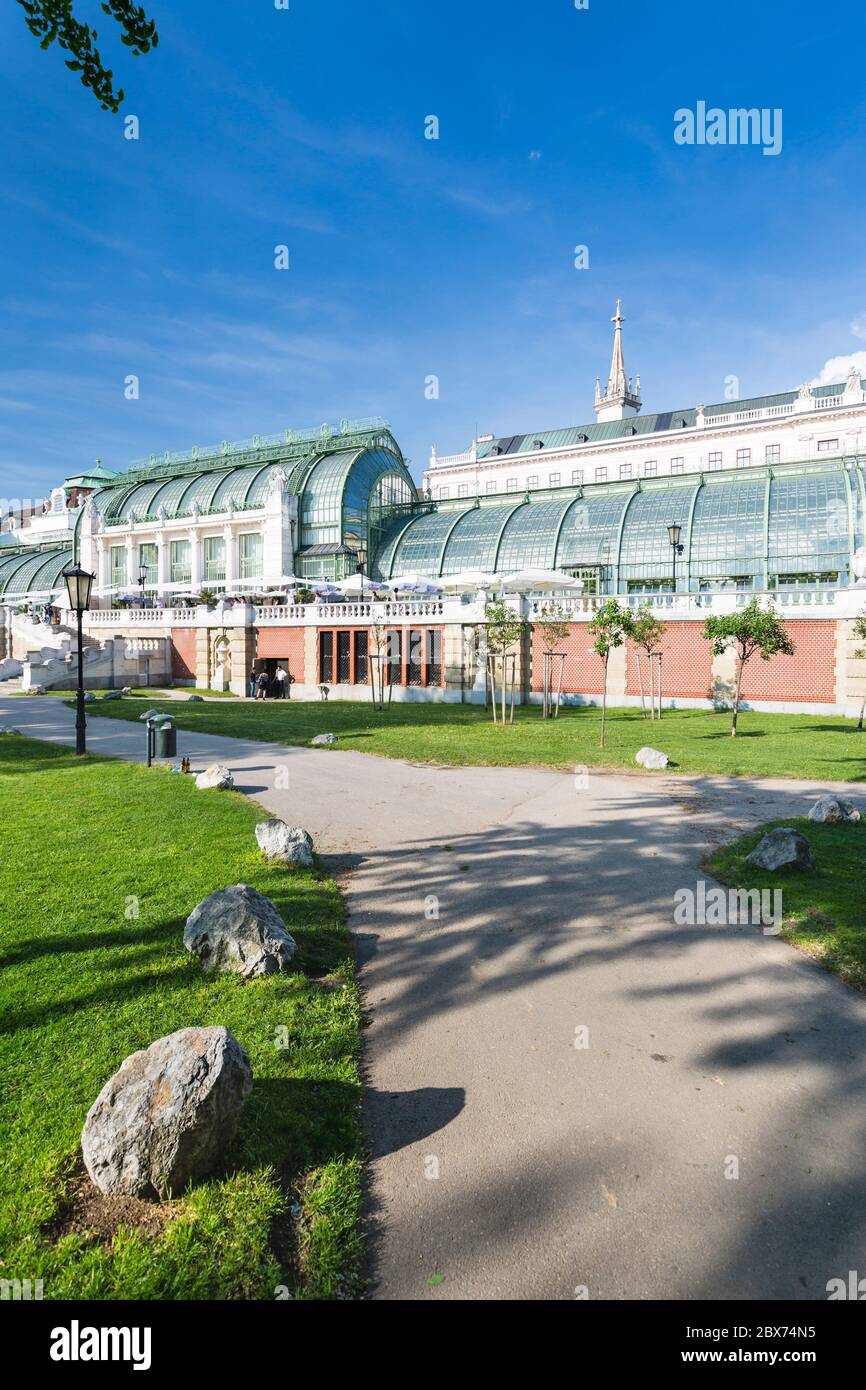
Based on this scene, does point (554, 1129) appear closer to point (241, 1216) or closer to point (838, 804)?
point (241, 1216)

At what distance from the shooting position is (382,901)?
698 centimetres

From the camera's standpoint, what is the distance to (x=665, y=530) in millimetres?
39000

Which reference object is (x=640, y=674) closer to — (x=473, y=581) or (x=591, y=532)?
(x=473, y=581)

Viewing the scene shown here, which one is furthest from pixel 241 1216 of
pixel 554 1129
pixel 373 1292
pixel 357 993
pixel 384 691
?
pixel 384 691

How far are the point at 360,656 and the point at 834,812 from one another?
25898mm

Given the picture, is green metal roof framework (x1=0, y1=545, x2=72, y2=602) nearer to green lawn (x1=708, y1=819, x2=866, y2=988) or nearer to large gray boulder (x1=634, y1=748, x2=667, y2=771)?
large gray boulder (x1=634, y1=748, x2=667, y2=771)

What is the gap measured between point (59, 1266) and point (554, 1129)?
231 cm

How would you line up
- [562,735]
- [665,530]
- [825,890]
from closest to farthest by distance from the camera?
1. [825,890]
2. [562,735]
3. [665,530]

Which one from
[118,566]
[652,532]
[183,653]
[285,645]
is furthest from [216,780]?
[118,566]

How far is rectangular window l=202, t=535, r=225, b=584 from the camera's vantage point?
56.5 m

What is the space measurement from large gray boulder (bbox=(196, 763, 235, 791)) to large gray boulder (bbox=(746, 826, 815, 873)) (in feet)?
26.2

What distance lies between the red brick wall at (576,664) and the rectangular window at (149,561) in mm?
42727

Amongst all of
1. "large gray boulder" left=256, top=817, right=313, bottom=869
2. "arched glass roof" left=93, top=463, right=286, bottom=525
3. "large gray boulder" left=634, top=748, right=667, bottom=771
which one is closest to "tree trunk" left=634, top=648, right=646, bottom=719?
"large gray boulder" left=634, top=748, right=667, bottom=771

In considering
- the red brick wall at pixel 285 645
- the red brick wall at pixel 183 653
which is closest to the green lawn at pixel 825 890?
the red brick wall at pixel 285 645
